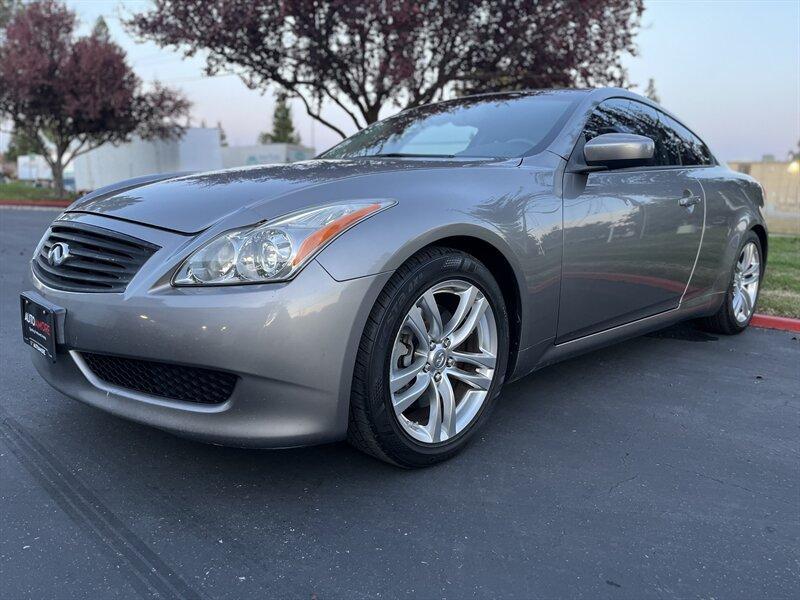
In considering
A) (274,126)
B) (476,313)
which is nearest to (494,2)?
(476,313)

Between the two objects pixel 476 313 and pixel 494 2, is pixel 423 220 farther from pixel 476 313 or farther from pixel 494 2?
pixel 494 2

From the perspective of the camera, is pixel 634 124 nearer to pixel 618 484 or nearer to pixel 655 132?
pixel 655 132

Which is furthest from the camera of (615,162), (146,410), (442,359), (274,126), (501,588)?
(274,126)

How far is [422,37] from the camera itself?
527 inches

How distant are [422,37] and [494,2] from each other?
5.10 ft

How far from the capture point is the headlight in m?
1.98

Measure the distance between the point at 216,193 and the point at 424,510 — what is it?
Result: 4.30ft

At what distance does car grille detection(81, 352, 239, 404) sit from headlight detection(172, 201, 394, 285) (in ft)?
0.92

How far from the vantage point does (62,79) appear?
2272cm

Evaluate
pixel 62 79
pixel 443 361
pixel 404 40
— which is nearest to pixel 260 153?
pixel 62 79

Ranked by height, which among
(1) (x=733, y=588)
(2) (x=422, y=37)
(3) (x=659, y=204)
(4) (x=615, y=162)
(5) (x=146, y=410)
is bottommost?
(1) (x=733, y=588)

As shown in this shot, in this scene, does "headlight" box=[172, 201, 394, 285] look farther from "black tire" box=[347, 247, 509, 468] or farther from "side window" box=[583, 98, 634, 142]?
"side window" box=[583, 98, 634, 142]

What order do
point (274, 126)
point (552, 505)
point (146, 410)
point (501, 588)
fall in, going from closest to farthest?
1. point (501, 588)
2. point (146, 410)
3. point (552, 505)
4. point (274, 126)

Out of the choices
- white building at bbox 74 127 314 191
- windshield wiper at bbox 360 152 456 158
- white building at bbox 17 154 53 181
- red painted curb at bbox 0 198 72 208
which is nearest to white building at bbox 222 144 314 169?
white building at bbox 74 127 314 191
